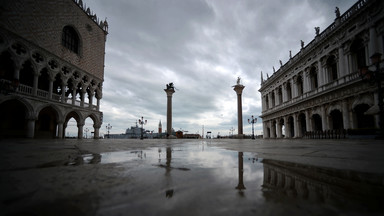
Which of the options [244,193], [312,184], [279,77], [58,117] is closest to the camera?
[244,193]

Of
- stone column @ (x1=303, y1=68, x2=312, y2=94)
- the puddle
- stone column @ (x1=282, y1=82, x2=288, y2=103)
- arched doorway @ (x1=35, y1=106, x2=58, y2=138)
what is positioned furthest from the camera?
stone column @ (x1=282, y1=82, x2=288, y2=103)

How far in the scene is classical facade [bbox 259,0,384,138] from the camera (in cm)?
1326

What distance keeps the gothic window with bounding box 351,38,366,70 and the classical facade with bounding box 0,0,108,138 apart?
26.9 m

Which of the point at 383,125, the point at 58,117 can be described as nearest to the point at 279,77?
the point at 383,125

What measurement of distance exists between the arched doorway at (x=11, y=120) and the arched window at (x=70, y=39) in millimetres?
8188

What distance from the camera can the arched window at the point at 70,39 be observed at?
1952 cm

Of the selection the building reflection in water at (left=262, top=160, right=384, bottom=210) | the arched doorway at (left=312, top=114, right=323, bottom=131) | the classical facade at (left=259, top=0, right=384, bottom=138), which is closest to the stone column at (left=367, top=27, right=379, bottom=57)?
the classical facade at (left=259, top=0, right=384, bottom=138)

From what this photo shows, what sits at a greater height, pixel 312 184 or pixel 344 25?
pixel 344 25

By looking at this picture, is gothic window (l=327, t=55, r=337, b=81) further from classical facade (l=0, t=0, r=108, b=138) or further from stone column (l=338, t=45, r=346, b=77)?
classical facade (l=0, t=0, r=108, b=138)

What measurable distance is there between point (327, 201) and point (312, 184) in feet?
0.91

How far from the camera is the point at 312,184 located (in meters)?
0.94

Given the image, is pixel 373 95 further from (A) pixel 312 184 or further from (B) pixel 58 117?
(B) pixel 58 117

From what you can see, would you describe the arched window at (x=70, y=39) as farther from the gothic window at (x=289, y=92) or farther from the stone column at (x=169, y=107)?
the gothic window at (x=289, y=92)

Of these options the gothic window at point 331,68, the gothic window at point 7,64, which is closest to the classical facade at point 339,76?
the gothic window at point 331,68
